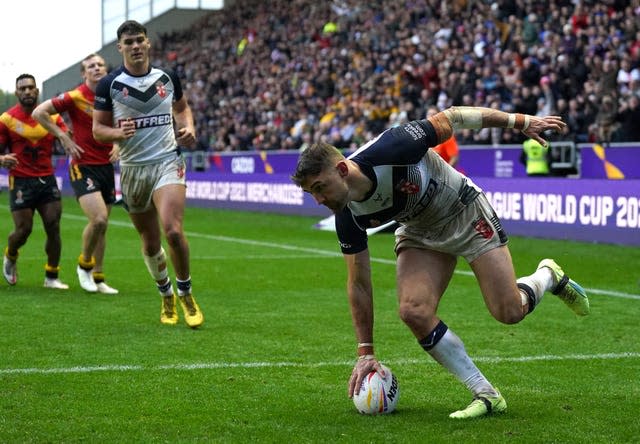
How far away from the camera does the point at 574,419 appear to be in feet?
19.3

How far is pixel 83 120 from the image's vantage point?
38.4 ft

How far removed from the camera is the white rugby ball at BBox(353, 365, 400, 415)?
19.7 ft

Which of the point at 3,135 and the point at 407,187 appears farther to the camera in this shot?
the point at 3,135

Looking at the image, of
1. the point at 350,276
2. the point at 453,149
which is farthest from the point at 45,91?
the point at 350,276

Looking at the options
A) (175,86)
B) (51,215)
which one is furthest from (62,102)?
(175,86)

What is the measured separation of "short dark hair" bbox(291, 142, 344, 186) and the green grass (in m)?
1.24

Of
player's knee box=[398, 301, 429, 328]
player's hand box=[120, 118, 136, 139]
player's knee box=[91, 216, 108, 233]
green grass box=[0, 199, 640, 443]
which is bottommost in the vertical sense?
green grass box=[0, 199, 640, 443]

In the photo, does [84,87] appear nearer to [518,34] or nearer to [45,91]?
[518,34]

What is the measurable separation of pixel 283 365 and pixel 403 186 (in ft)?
7.22

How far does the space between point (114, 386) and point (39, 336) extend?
7.10ft

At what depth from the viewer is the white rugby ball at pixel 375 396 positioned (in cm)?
600

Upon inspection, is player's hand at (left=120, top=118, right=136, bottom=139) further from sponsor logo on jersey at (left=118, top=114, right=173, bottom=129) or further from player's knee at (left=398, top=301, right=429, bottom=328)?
player's knee at (left=398, top=301, right=429, bottom=328)

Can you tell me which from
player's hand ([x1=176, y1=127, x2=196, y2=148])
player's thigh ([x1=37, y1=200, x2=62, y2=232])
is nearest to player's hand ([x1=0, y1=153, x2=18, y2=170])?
player's thigh ([x1=37, y1=200, x2=62, y2=232])

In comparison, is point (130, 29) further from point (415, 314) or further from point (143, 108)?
point (415, 314)
